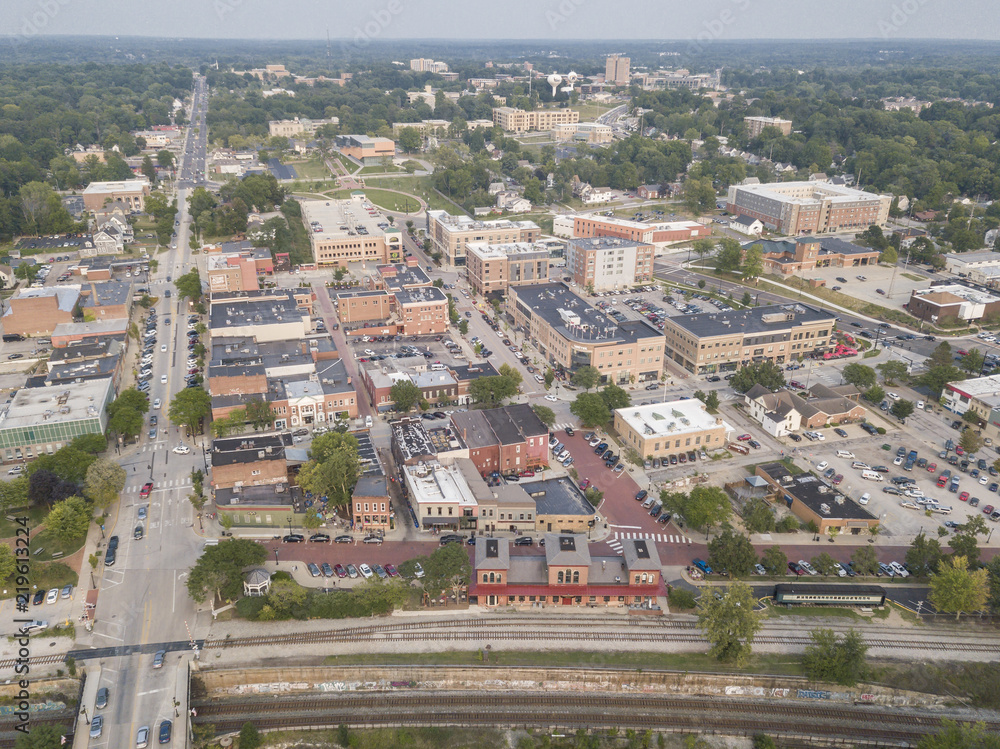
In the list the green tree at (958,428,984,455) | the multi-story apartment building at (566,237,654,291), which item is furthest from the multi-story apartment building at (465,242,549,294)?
the green tree at (958,428,984,455)

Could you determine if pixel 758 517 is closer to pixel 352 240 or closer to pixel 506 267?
pixel 506 267

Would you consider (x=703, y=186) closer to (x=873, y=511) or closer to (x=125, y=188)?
(x=873, y=511)

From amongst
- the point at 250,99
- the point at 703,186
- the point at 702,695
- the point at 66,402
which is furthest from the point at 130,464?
the point at 250,99

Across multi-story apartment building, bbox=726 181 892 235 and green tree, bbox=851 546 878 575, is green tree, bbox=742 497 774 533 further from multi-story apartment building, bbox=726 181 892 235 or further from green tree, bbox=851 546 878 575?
multi-story apartment building, bbox=726 181 892 235

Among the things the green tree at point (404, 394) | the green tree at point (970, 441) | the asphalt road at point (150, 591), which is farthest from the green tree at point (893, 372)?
the asphalt road at point (150, 591)

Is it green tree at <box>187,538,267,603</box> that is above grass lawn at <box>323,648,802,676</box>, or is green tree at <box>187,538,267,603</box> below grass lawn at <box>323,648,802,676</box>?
above

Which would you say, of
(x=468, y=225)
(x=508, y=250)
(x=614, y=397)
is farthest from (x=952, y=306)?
(x=468, y=225)
